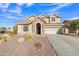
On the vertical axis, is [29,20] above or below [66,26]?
above

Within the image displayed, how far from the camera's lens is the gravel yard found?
18.9 ft

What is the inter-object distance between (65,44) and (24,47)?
1279mm

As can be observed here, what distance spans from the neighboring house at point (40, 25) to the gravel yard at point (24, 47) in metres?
0.23

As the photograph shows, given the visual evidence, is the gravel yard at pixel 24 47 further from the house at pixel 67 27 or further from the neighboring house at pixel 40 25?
the house at pixel 67 27

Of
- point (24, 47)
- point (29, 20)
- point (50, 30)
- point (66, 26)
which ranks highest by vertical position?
point (29, 20)

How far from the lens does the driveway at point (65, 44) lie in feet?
18.7

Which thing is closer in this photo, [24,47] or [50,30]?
[24,47]

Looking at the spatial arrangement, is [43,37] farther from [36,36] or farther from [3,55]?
[3,55]

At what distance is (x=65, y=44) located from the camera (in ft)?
19.6

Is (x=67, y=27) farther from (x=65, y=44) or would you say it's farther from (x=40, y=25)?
(x=40, y=25)

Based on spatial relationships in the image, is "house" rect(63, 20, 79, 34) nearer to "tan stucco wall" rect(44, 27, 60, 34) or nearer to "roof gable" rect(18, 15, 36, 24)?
"tan stucco wall" rect(44, 27, 60, 34)

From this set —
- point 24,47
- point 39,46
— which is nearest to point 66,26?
point 39,46

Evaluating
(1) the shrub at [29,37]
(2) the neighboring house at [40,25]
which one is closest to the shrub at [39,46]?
(1) the shrub at [29,37]

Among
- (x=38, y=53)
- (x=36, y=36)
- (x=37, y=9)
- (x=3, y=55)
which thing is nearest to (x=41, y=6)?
(x=37, y=9)
